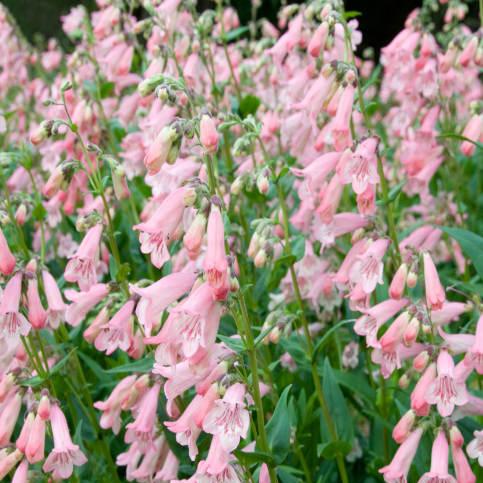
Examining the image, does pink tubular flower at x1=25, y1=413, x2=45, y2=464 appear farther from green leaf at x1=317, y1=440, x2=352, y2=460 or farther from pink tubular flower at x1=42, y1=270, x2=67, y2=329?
green leaf at x1=317, y1=440, x2=352, y2=460

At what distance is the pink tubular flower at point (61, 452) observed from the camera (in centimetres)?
297

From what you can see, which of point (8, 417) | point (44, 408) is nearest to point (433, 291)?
point (44, 408)

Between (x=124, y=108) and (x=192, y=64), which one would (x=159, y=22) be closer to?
(x=192, y=64)

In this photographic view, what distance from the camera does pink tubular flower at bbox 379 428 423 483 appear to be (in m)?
2.67

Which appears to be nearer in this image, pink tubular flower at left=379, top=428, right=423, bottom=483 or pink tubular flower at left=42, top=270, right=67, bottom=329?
pink tubular flower at left=379, top=428, right=423, bottom=483

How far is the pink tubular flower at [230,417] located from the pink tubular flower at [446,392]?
25.5 inches

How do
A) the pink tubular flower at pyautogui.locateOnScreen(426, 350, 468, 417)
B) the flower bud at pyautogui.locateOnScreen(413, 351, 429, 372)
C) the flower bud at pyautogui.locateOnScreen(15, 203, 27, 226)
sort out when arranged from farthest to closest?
the flower bud at pyautogui.locateOnScreen(15, 203, 27, 226), the flower bud at pyautogui.locateOnScreen(413, 351, 429, 372), the pink tubular flower at pyautogui.locateOnScreen(426, 350, 468, 417)

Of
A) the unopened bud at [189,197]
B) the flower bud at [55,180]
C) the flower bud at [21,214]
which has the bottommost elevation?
the flower bud at [21,214]

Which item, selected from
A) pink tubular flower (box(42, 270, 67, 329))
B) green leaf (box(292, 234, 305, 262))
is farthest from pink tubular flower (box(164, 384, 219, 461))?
green leaf (box(292, 234, 305, 262))

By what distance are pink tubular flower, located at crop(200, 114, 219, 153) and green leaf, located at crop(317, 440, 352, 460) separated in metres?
1.29

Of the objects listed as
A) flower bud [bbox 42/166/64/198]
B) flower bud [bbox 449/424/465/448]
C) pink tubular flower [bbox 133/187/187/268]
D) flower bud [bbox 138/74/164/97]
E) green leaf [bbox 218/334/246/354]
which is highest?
flower bud [bbox 138/74/164/97]

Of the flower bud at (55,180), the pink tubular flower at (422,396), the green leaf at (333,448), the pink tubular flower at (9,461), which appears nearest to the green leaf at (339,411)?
the green leaf at (333,448)

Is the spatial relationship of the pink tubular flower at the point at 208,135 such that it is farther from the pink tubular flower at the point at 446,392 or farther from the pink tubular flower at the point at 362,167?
the pink tubular flower at the point at 446,392

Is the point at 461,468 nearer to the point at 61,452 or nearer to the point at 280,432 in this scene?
the point at 280,432
